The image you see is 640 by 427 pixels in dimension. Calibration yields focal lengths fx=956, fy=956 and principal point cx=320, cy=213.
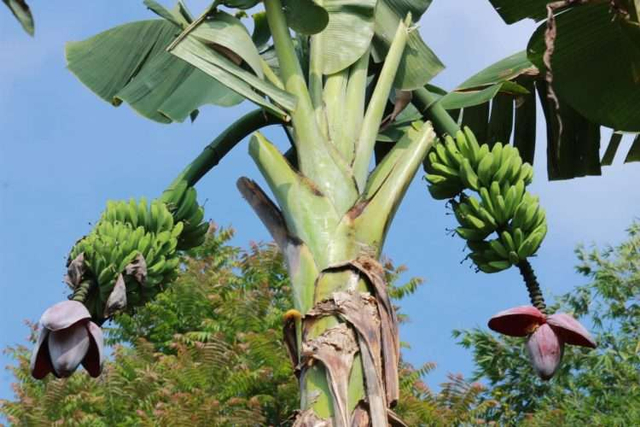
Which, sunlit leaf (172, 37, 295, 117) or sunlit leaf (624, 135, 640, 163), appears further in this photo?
sunlit leaf (624, 135, 640, 163)

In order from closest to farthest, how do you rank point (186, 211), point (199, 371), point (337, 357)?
1. point (337, 357)
2. point (186, 211)
3. point (199, 371)

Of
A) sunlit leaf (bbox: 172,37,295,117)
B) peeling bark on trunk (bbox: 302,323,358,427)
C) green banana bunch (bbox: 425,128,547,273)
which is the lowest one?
peeling bark on trunk (bbox: 302,323,358,427)

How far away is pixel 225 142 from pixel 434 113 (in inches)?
21.9

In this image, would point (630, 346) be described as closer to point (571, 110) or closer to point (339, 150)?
point (571, 110)

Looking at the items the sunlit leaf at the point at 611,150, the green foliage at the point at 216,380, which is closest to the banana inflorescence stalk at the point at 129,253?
the sunlit leaf at the point at 611,150

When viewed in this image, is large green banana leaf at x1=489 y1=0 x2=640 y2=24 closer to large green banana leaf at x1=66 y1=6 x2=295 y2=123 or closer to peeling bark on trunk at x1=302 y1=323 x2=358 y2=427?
large green banana leaf at x1=66 y1=6 x2=295 y2=123

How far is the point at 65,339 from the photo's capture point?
1.88m

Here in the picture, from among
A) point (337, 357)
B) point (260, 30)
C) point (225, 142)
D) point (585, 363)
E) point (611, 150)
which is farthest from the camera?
point (585, 363)

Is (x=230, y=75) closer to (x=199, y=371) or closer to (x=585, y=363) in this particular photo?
(x=199, y=371)

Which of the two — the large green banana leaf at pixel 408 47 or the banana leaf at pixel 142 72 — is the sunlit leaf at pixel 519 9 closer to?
the large green banana leaf at pixel 408 47

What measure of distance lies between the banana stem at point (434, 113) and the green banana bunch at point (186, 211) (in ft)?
2.11

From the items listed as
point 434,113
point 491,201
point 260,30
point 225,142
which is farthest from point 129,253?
point 260,30

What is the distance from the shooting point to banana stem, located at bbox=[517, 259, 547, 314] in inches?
78.5

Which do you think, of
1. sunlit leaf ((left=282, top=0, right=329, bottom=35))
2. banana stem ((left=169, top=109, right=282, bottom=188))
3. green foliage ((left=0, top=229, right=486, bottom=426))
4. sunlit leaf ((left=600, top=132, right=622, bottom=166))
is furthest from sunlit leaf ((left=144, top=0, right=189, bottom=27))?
green foliage ((left=0, top=229, right=486, bottom=426))
